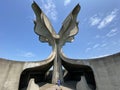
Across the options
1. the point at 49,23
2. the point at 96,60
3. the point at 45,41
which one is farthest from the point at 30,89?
the point at 49,23

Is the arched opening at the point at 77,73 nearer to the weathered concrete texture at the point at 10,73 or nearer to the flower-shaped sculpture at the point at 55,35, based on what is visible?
the flower-shaped sculpture at the point at 55,35

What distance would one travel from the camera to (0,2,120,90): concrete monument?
1218 centimetres

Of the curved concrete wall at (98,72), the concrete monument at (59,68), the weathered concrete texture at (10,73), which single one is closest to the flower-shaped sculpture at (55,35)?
the concrete monument at (59,68)

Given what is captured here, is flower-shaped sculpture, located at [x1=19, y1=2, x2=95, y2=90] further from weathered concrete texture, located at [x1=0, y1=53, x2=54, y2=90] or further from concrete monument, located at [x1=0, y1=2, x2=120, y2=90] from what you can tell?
weathered concrete texture, located at [x1=0, y1=53, x2=54, y2=90]

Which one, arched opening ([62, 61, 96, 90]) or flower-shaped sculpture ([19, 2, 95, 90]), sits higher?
flower-shaped sculpture ([19, 2, 95, 90])

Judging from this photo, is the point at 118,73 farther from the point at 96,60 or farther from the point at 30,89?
the point at 30,89

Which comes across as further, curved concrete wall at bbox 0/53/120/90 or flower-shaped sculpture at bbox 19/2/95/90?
flower-shaped sculpture at bbox 19/2/95/90

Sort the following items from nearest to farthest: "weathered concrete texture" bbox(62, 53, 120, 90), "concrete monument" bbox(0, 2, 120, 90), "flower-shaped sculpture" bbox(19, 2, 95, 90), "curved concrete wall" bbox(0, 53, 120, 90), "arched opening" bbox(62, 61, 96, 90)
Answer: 1. "weathered concrete texture" bbox(62, 53, 120, 90)
2. "curved concrete wall" bbox(0, 53, 120, 90)
3. "concrete monument" bbox(0, 2, 120, 90)
4. "arched opening" bbox(62, 61, 96, 90)
5. "flower-shaped sculpture" bbox(19, 2, 95, 90)

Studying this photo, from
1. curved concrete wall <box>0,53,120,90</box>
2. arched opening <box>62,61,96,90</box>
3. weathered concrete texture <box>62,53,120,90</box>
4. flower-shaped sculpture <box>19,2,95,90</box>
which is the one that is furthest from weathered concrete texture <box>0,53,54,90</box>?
weathered concrete texture <box>62,53,120,90</box>

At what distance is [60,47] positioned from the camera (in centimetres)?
1906

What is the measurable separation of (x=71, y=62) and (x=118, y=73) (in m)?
6.06

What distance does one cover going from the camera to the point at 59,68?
16828 mm

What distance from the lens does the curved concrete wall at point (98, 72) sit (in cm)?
1185

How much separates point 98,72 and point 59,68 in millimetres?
5725
